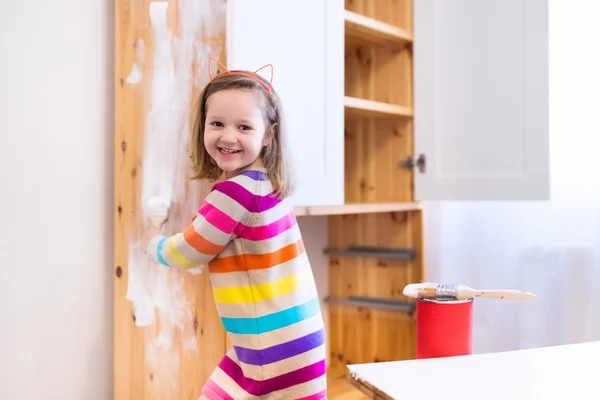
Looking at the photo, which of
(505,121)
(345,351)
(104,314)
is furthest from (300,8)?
(345,351)

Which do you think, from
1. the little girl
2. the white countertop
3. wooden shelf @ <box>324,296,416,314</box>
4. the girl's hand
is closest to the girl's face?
the little girl

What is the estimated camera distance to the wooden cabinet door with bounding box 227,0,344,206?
4.18ft

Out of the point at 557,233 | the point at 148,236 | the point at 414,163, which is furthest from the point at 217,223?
the point at 557,233

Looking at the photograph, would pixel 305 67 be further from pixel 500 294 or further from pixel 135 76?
pixel 500 294

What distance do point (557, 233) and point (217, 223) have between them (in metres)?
1.16

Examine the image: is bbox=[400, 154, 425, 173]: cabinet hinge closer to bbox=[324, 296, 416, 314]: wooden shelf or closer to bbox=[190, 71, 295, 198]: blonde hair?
bbox=[324, 296, 416, 314]: wooden shelf

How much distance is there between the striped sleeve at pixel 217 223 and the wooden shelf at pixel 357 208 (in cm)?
35

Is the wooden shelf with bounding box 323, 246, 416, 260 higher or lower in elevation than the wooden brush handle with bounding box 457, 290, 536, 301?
lower

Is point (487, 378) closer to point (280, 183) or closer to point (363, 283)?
point (280, 183)

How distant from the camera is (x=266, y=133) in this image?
1.14 metres

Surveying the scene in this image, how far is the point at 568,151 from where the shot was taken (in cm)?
175

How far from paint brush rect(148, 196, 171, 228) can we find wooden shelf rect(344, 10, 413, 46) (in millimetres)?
705

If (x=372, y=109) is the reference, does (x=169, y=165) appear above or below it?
below

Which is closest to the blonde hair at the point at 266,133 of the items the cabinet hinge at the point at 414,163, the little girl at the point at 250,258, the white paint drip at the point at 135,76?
the little girl at the point at 250,258
